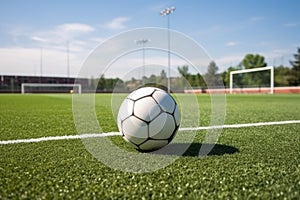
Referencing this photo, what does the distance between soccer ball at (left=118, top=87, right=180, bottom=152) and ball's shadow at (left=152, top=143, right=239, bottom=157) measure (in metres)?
0.13

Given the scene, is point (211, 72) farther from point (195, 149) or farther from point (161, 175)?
point (161, 175)

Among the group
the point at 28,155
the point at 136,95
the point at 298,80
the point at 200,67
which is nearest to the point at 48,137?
the point at 28,155

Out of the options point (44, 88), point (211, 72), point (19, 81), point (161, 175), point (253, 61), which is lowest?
Result: point (161, 175)

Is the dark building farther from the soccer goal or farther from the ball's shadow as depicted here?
the ball's shadow

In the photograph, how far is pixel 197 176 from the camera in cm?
219

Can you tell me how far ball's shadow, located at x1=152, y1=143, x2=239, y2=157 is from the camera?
9.62 feet

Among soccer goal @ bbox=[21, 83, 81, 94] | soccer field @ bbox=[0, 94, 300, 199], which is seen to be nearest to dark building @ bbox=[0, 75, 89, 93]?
soccer goal @ bbox=[21, 83, 81, 94]

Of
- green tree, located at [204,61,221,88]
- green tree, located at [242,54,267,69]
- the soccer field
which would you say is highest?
green tree, located at [242,54,267,69]

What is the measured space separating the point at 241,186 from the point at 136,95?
4.77ft

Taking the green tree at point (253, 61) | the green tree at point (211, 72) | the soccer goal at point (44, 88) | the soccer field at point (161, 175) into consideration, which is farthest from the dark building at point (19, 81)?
the soccer field at point (161, 175)

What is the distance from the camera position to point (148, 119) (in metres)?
2.81

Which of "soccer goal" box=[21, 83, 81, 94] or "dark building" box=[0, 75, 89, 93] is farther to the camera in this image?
"soccer goal" box=[21, 83, 81, 94]

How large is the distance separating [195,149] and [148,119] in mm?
706

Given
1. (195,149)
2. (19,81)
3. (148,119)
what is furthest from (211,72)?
(19,81)
